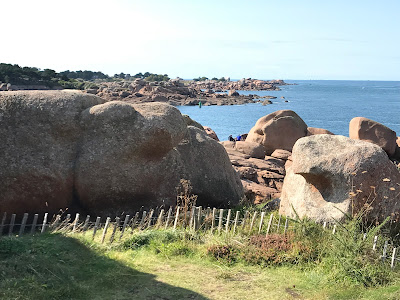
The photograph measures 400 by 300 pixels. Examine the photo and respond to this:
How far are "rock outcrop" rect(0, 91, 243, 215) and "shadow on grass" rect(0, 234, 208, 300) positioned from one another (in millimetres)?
3503

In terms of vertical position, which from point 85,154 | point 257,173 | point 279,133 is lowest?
point 257,173

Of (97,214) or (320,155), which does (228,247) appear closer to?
(320,155)

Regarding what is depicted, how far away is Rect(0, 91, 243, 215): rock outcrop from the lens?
44.5ft

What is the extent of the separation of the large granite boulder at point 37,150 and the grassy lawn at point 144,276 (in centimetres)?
289

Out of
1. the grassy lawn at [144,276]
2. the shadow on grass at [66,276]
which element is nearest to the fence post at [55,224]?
the grassy lawn at [144,276]

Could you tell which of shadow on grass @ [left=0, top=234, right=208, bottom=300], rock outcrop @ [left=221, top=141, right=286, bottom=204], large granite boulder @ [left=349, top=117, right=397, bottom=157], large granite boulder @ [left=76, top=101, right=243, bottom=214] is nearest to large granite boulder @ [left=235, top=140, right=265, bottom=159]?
rock outcrop @ [left=221, top=141, right=286, bottom=204]

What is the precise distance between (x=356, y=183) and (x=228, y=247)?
11.4 ft

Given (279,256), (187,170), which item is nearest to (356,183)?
(279,256)

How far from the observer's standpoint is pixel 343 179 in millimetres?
11898

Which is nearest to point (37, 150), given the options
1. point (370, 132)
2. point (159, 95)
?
point (370, 132)

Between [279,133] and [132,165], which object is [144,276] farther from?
[279,133]

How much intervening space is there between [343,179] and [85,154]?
7.00 m

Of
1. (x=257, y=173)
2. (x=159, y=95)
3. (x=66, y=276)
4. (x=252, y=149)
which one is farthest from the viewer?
(x=159, y=95)

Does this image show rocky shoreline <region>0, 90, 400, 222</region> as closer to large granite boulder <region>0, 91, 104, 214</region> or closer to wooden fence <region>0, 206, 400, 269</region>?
large granite boulder <region>0, 91, 104, 214</region>
